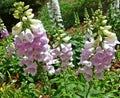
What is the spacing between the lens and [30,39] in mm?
3916

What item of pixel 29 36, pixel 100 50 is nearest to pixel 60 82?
pixel 100 50

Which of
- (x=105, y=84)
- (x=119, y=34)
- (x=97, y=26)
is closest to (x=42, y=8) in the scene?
(x=119, y=34)

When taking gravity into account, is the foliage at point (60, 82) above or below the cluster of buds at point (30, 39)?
below

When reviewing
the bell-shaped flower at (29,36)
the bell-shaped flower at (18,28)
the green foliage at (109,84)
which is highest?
the bell-shaped flower at (18,28)

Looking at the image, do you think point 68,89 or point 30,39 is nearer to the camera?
point 30,39

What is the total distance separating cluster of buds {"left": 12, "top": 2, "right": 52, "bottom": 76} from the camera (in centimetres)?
397

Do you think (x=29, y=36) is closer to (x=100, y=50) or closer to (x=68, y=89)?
(x=100, y=50)

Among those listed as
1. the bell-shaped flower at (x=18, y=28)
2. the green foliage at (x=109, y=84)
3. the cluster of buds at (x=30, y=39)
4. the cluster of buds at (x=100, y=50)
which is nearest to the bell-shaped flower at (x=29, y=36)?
the cluster of buds at (x=30, y=39)

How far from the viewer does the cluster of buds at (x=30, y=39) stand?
13.0 feet

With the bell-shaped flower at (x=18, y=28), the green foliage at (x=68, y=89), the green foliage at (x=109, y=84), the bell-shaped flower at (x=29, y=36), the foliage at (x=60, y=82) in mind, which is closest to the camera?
the bell-shaped flower at (x=29, y=36)

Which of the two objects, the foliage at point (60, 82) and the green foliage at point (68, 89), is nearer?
the foliage at point (60, 82)

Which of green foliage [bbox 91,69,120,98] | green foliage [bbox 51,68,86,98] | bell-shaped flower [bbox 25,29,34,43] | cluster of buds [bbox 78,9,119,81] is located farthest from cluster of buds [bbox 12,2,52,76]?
green foliage [bbox 91,69,120,98]

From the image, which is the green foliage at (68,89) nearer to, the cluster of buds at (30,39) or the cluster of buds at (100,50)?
the cluster of buds at (100,50)

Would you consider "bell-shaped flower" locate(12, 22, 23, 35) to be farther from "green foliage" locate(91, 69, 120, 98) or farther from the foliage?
"green foliage" locate(91, 69, 120, 98)
